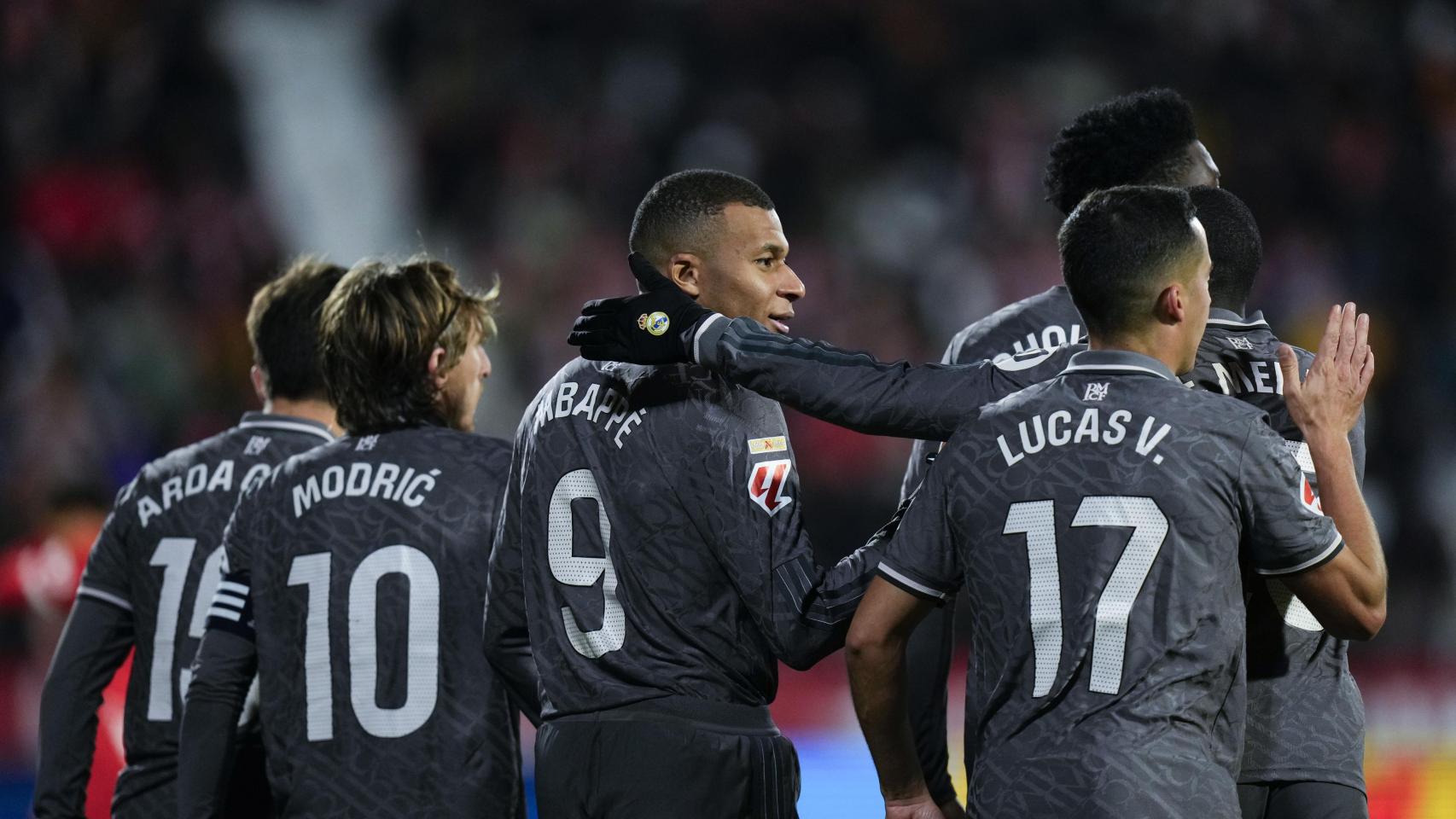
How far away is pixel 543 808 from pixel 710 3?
13132 mm

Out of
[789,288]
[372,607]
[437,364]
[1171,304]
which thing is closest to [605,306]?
[789,288]

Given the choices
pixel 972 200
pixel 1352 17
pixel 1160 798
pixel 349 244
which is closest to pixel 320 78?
pixel 349 244

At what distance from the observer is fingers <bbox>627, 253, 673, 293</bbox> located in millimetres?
3516

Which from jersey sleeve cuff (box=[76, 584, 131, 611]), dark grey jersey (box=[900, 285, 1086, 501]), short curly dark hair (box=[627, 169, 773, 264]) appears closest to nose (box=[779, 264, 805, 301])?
short curly dark hair (box=[627, 169, 773, 264])

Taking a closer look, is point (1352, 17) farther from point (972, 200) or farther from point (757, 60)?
point (757, 60)

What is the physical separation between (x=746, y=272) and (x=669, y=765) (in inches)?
41.0

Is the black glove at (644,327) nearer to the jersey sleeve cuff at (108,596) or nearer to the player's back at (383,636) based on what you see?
the player's back at (383,636)

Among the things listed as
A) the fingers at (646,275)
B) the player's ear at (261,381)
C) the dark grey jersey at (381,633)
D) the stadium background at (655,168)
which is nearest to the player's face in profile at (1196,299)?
the fingers at (646,275)

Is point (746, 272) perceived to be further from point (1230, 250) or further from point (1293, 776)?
point (1293, 776)

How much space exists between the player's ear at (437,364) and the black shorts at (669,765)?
0.96 m

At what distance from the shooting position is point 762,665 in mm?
3414

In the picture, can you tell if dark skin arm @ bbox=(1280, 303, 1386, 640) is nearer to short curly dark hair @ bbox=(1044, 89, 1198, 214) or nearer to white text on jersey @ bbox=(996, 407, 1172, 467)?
white text on jersey @ bbox=(996, 407, 1172, 467)

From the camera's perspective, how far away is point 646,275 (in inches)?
140

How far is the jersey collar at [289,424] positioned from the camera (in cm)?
438
